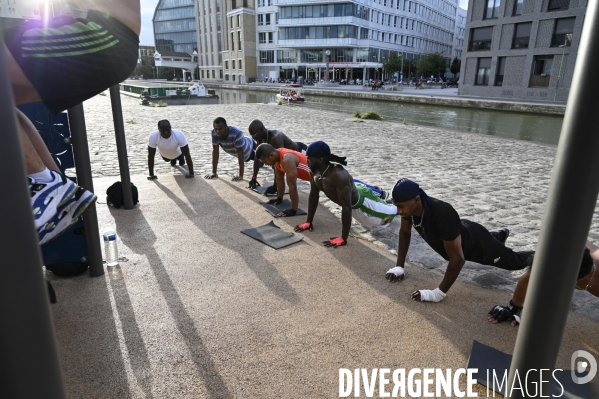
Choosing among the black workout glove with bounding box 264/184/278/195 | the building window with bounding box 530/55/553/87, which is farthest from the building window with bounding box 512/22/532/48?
the black workout glove with bounding box 264/184/278/195

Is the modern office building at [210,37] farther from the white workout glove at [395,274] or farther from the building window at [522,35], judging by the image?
the white workout glove at [395,274]

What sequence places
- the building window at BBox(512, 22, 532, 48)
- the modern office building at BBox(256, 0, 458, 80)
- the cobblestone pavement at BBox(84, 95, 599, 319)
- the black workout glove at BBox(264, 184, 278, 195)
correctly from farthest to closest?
the modern office building at BBox(256, 0, 458, 80) < the building window at BBox(512, 22, 532, 48) < the black workout glove at BBox(264, 184, 278, 195) < the cobblestone pavement at BBox(84, 95, 599, 319)

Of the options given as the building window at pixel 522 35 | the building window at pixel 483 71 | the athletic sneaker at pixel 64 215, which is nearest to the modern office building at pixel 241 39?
the building window at pixel 483 71

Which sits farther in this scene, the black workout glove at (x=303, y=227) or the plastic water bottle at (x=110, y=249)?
the black workout glove at (x=303, y=227)

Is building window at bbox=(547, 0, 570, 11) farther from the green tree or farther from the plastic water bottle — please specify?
the plastic water bottle

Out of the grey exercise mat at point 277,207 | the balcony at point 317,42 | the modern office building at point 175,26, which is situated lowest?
the grey exercise mat at point 277,207

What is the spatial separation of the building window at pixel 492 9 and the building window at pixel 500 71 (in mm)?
4353

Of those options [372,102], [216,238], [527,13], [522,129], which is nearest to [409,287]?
[216,238]

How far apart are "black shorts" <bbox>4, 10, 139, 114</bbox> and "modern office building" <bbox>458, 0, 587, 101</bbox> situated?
3939cm

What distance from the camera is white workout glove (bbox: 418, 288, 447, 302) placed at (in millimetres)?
3869

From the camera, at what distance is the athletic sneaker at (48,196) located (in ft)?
6.20

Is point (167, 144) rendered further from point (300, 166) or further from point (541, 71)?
point (541, 71)

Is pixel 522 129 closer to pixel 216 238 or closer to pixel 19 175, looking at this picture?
pixel 216 238

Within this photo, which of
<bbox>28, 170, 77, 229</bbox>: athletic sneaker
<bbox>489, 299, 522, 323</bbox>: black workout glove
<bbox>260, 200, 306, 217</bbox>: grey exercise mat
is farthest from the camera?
<bbox>260, 200, 306, 217</bbox>: grey exercise mat
